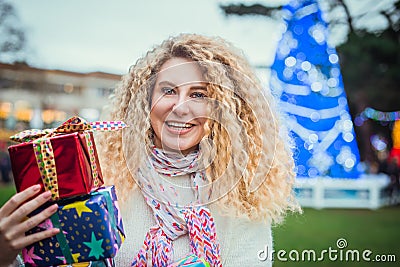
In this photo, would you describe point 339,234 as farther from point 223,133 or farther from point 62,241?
point 62,241

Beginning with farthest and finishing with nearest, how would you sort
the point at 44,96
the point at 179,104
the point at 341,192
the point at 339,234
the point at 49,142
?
the point at 44,96, the point at 341,192, the point at 339,234, the point at 179,104, the point at 49,142

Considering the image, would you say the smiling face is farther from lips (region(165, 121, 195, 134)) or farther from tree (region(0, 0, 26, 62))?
tree (region(0, 0, 26, 62))

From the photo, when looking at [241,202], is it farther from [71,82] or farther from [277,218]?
[71,82]

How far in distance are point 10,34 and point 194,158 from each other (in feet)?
26.2

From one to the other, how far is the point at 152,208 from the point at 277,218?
0.29 metres

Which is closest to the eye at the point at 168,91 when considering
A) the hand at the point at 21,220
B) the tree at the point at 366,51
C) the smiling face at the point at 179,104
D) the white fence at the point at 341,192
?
the smiling face at the point at 179,104

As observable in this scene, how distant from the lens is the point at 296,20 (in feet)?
19.1

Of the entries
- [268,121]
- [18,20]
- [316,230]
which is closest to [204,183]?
[268,121]

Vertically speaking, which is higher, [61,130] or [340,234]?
[61,130]

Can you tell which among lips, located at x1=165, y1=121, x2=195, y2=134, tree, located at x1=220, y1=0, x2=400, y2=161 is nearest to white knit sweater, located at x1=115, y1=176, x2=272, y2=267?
lips, located at x1=165, y1=121, x2=195, y2=134

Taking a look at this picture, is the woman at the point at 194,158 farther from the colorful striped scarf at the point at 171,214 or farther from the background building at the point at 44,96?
the background building at the point at 44,96

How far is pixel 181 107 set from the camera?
1.05 m

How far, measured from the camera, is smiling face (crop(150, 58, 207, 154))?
3.47ft

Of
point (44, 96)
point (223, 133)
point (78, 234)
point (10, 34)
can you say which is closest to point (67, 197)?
point (78, 234)
